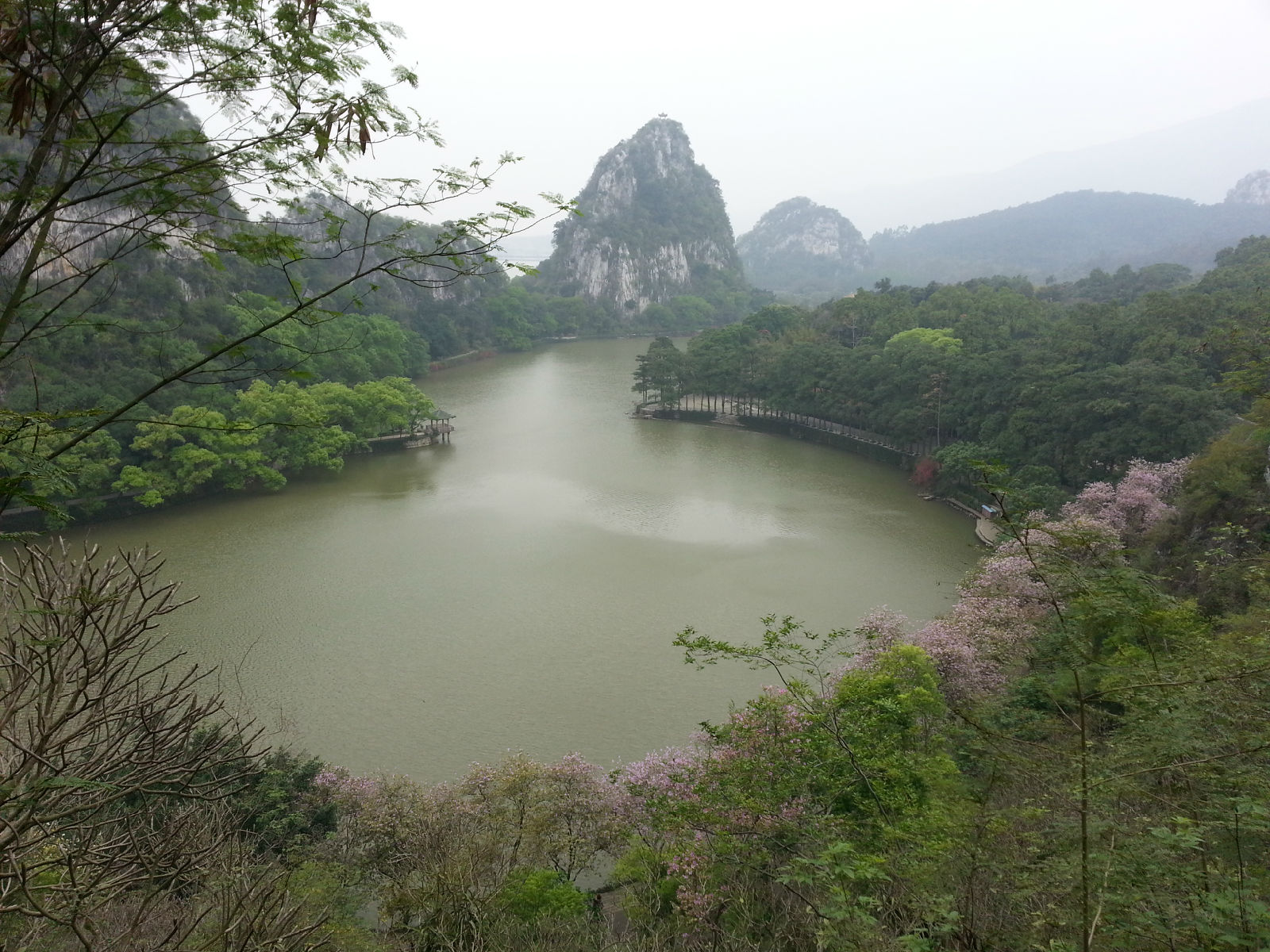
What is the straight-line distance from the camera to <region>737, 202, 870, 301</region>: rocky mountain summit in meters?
108

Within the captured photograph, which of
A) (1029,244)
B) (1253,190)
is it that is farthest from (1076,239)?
(1253,190)

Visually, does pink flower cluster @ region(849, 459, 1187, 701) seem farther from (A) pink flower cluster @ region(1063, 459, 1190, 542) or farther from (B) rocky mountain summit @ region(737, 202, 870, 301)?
(B) rocky mountain summit @ region(737, 202, 870, 301)

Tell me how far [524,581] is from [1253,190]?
4525 inches

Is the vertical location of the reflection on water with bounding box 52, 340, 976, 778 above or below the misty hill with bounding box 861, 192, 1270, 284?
below

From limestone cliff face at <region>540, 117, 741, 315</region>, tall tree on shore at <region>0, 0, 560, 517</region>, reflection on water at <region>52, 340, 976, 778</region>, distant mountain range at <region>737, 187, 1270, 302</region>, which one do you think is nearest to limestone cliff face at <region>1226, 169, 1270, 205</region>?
distant mountain range at <region>737, 187, 1270, 302</region>

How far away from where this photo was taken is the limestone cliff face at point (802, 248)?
108 metres

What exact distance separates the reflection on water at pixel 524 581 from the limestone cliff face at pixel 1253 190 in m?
100

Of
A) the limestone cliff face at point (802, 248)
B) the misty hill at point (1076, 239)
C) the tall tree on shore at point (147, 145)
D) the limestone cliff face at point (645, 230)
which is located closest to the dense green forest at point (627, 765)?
the tall tree on shore at point (147, 145)

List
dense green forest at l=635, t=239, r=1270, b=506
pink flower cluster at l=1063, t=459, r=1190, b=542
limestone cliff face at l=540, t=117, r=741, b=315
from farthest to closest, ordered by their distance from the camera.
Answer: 1. limestone cliff face at l=540, t=117, r=741, b=315
2. dense green forest at l=635, t=239, r=1270, b=506
3. pink flower cluster at l=1063, t=459, r=1190, b=542

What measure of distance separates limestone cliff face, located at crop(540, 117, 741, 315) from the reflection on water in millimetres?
50775

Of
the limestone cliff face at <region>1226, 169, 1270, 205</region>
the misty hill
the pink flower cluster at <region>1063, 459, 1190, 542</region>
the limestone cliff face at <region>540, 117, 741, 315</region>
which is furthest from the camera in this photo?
the limestone cliff face at <region>1226, 169, 1270, 205</region>

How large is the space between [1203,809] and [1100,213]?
125 meters

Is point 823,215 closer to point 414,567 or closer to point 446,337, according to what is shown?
point 446,337

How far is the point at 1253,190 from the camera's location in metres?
89.5
